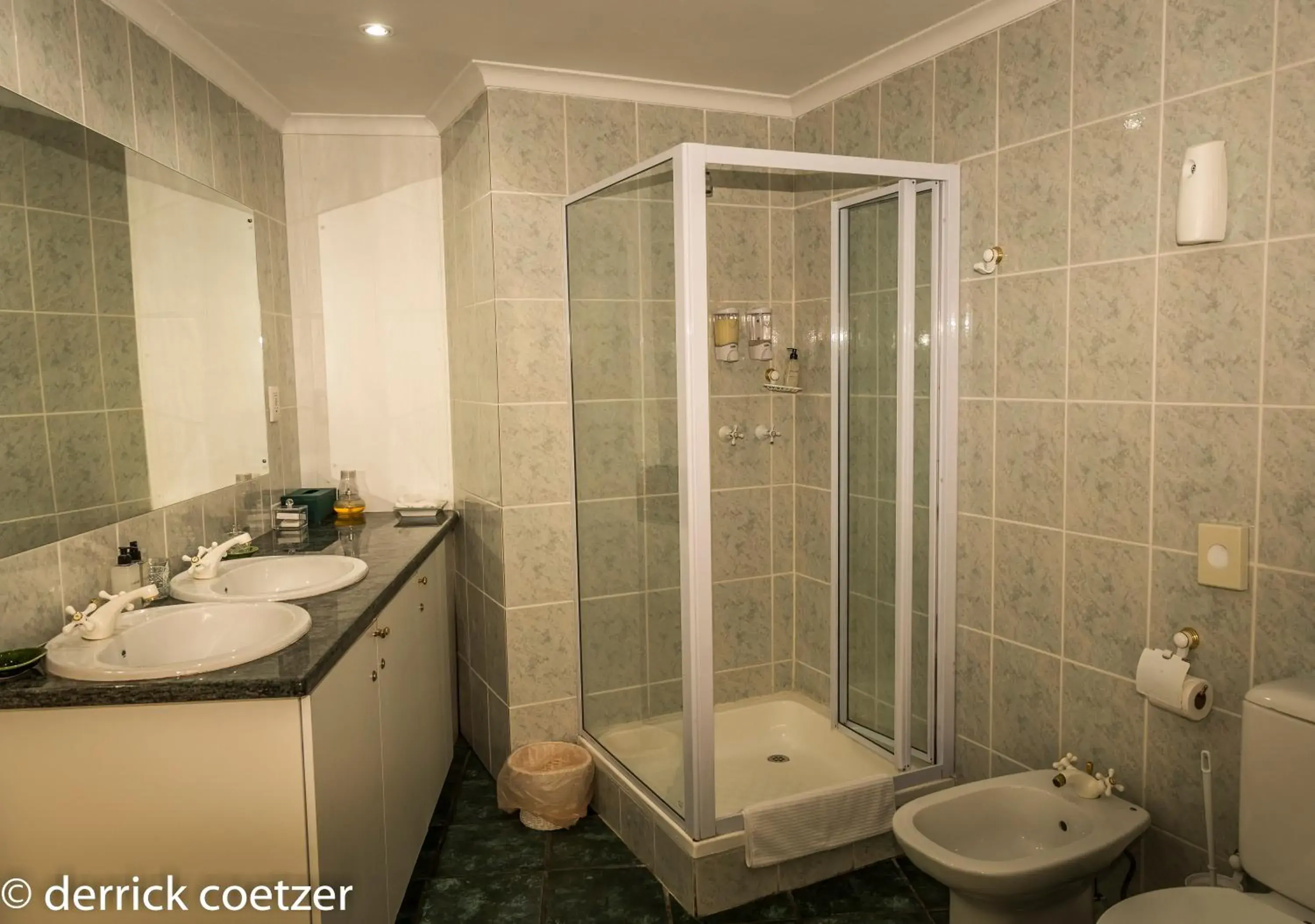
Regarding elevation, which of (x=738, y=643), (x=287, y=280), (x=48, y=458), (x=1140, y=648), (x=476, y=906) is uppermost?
(x=287, y=280)

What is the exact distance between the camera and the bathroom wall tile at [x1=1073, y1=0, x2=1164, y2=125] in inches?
76.7

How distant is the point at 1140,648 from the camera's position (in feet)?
6.77

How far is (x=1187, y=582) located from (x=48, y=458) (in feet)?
8.28

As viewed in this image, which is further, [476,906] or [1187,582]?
[476,906]

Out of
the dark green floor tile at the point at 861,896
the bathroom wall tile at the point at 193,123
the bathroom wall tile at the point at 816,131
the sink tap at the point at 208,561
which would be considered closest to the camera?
the sink tap at the point at 208,561

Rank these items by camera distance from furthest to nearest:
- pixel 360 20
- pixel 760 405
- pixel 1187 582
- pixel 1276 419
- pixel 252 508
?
1. pixel 760 405
2. pixel 252 508
3. pixel 360 20
4. pixel 1187 582
5. pixel 1276 419

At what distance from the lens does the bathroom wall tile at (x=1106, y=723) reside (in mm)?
2080

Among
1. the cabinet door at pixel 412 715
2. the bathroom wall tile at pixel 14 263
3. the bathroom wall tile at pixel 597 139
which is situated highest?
the bathroom wall tile at pixel 597 139

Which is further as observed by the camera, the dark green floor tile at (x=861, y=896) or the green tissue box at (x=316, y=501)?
the green tissue box at (x=316, y=501)

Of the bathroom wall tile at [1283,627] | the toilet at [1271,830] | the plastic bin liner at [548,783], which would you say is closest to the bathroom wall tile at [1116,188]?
the bathroom wall tile at [1283,627]

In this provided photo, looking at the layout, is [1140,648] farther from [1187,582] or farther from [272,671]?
[272,671]

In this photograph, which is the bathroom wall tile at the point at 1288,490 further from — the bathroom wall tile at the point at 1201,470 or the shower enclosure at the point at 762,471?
the shower enclosure at the point at 762,471

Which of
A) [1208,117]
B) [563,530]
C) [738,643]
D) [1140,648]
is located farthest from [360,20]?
[1140,648]

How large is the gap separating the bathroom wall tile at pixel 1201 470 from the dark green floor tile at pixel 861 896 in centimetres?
119
